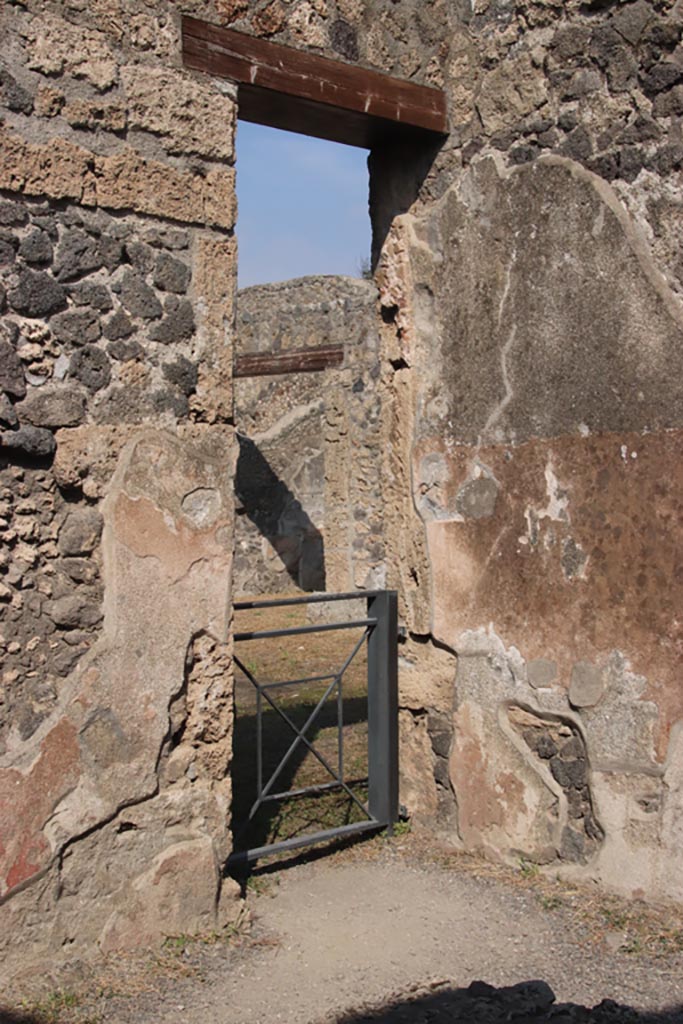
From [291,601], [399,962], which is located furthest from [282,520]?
[399,962]

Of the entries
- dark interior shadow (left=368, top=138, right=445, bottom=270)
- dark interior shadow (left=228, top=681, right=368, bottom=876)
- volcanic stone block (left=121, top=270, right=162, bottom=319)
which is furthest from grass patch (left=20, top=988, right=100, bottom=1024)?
dark interior shadow (left=368, top=138, right=445, bottom=270)

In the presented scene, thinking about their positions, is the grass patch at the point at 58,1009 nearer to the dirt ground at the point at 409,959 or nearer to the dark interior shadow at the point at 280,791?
the dirt ground at the point at 409,959

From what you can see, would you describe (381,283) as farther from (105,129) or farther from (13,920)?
(13,920)

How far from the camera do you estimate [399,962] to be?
3293mm

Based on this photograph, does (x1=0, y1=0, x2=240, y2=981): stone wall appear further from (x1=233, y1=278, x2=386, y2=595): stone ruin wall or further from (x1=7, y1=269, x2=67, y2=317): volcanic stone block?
(x1=233, y1=278, x2=386, y2=595): stone ruin wall

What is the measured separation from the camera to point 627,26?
3.58 m

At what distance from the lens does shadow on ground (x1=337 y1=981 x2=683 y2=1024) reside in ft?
8.86

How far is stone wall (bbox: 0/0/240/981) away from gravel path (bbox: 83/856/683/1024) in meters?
0.28

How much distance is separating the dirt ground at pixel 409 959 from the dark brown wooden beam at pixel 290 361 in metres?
8.39

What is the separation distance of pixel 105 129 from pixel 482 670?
228 cm

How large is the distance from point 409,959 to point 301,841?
0.75 meters

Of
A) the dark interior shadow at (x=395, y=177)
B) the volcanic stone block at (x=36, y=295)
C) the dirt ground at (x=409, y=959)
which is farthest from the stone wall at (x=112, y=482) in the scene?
the dark interior shadow at (x=395, y=177)

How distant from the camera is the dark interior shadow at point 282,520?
13023 mm

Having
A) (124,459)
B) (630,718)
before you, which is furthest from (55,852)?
(630,718)
